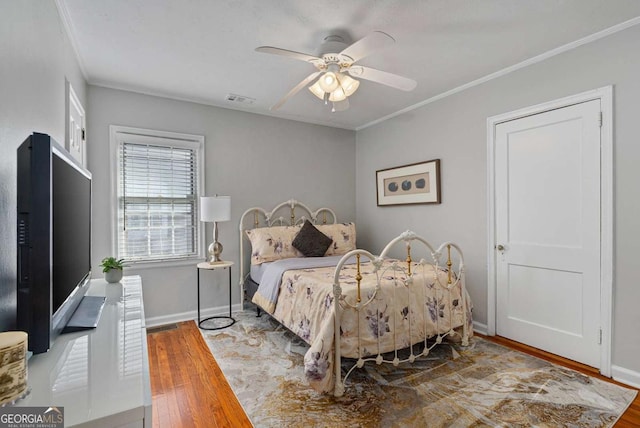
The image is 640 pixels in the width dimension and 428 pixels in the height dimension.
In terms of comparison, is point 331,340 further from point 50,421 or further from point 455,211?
point 455,211

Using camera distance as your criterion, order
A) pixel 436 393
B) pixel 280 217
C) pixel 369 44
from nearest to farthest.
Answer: pixel 369 44
pixel 436 393
pixel 280 217

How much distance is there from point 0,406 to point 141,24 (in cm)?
238

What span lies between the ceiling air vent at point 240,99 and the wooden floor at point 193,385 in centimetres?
261

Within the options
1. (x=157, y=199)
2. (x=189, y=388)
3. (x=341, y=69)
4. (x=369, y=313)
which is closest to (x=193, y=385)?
(x=189, y=388)

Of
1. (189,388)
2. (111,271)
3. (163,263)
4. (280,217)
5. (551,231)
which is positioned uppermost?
(280,217)

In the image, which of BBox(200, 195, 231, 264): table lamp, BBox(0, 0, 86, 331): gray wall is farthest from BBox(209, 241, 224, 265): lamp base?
BBox(0, 0, 86, 331): gray wall

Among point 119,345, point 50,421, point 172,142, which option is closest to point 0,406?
point 50,421

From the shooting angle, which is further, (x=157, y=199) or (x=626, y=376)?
(x=157, y=199)

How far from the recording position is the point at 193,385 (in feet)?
7.56

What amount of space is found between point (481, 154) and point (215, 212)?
2.87 metres

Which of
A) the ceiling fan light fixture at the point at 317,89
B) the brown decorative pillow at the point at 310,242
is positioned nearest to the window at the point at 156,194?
the brown decorative pillow at the point at 310,242

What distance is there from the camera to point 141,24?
2.24 m

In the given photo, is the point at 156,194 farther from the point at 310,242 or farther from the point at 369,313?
the point at 369,313

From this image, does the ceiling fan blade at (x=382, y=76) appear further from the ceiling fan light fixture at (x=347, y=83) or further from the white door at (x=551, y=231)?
the white door at (x=551, y=231)
